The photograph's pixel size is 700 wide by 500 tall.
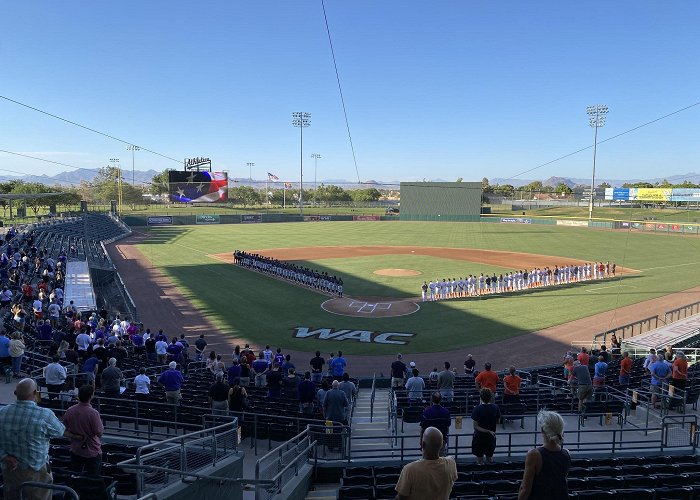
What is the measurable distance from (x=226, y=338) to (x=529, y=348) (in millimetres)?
12715

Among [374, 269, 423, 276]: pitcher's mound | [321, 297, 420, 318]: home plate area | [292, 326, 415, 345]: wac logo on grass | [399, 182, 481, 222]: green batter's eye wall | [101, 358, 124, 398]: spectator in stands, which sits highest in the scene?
[399, 182, 481, 222]: green batter's eye wall

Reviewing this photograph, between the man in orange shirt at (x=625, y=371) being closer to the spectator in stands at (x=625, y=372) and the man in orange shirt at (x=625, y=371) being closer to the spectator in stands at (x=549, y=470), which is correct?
the spectator in stands at (x=625, y=372)

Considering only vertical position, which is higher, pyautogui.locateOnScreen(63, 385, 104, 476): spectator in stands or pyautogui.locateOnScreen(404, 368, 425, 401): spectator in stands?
pyautogui.locateOnScreen(63, 385, 104, 476): spectator in stands

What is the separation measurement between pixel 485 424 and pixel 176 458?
407cm

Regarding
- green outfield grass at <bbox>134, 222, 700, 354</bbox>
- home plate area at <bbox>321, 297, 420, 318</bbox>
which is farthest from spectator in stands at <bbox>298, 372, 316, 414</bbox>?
home plate area at <bbox>321, 297, 420, 318</bbox>

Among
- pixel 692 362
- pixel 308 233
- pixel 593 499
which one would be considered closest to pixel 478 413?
pixel 593 499

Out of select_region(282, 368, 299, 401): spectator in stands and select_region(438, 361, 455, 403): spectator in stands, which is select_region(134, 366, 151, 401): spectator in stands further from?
select_region(438, 361, 455, 403): spectator in stands

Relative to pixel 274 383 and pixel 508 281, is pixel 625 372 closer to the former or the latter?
pixel 274 383

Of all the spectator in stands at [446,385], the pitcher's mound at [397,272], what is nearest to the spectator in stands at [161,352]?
the spectator in stands at [446,385]

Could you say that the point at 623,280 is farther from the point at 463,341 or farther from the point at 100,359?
the point at 100,359

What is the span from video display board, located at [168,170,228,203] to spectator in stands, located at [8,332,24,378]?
229ft

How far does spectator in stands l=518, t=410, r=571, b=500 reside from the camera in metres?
4.23

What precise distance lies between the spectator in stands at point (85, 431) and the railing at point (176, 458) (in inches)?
14.4

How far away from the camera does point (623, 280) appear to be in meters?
36.0
